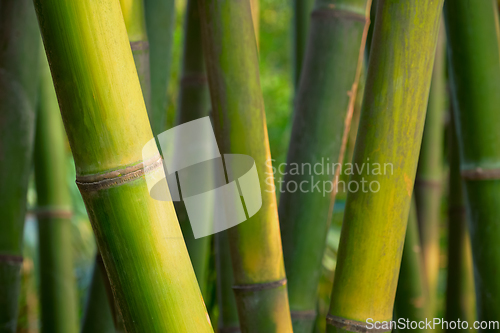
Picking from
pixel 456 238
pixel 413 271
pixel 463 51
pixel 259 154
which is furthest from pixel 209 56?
pixel 456 238

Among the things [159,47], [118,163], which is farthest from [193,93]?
[118,163]

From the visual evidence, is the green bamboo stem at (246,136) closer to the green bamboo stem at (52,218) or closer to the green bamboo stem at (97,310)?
the green bamboo stem at (97,310)

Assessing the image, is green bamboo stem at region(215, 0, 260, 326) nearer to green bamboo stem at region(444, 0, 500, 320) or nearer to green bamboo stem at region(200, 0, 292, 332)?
green bamboo stem at region(200, 0, 292, 332)

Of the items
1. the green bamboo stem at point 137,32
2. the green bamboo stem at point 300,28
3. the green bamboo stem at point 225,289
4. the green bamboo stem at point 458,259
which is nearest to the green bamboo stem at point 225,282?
the green bamboo stem at point 225,289

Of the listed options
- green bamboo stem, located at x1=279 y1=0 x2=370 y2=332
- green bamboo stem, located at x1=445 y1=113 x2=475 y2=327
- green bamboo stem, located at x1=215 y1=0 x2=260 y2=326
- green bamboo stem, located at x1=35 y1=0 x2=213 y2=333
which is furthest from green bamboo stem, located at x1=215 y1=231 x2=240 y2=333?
green bamboo stem, located at x1=445 y1=113 x2=475 y2=327

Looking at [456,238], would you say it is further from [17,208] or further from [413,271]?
[17,208]

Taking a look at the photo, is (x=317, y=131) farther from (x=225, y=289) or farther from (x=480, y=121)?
(x=225, y=289)
